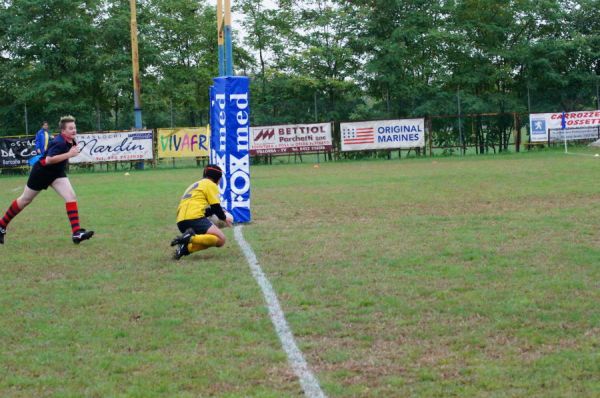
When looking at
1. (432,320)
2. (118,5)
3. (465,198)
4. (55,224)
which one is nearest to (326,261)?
(432,320)

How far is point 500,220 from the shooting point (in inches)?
438

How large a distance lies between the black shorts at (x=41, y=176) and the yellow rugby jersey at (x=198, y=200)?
2.44m

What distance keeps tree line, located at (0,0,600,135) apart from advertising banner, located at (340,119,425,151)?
3.87m

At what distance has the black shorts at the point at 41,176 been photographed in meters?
10.2

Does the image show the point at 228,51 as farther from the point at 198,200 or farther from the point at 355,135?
the point at 355,135

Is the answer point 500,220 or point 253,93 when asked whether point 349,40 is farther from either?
point 500,220

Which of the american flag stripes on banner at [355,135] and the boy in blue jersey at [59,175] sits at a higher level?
the american flag stripes on banner at [355,135]

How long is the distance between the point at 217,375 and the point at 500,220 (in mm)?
7408

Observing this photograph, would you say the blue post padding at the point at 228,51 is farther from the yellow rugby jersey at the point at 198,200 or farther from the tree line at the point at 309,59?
the tree line at the point at 309,59

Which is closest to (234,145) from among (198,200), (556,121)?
(198,200)

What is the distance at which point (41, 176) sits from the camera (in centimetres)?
1023

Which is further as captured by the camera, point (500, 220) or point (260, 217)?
point (260, 217)

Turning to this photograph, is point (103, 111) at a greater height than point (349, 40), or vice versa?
point (349, 40)

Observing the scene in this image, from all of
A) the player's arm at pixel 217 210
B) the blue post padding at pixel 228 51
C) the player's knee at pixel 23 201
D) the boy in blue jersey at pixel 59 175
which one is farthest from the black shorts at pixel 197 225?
the blue post padding at pixel 228 51
